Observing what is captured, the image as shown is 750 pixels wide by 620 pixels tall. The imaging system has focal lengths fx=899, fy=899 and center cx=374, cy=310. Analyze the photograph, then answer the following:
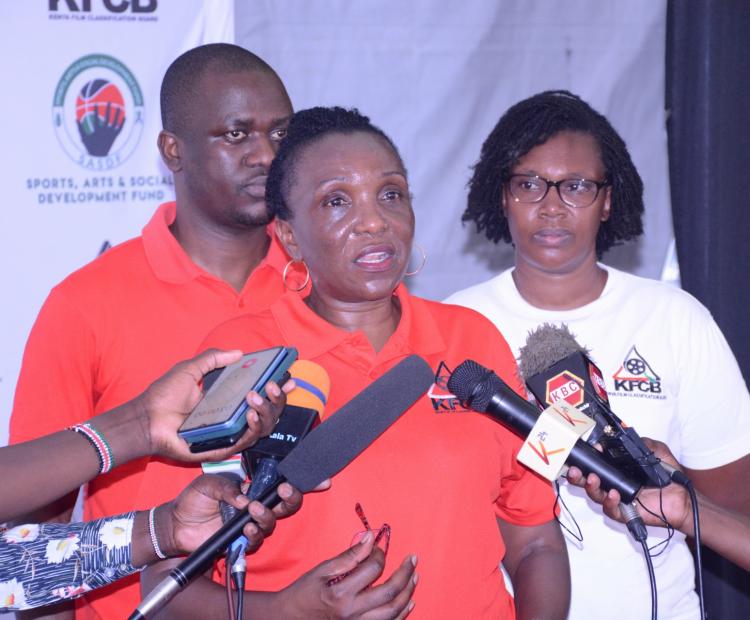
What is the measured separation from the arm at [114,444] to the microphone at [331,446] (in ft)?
0.84

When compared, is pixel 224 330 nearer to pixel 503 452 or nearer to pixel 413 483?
pixel 413 483

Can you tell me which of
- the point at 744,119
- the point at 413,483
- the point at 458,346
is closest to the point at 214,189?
the point at 458,346

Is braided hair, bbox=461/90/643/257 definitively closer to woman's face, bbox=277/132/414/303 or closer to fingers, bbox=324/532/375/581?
woman's face, bbox=277/132/414/303

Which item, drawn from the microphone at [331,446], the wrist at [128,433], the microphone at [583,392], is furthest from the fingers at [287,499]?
the microphone at [583,392]

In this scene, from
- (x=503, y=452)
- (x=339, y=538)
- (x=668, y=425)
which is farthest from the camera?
(x=668, y=425)

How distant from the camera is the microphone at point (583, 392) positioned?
1810mm

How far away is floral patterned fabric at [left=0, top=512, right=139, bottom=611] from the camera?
75.7 inches

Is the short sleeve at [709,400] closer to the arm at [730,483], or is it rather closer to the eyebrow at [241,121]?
the arm at [730,483]

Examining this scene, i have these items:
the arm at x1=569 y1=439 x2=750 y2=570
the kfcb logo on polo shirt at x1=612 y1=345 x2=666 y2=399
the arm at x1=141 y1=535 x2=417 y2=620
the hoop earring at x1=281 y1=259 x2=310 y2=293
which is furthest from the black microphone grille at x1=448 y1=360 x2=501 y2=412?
the kfcb logo on polo shirt at x1=612 y1=345 x2=666 y2=399

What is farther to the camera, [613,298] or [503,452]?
[613,298]

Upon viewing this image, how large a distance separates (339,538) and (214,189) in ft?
3.96

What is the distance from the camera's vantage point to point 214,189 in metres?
2.70

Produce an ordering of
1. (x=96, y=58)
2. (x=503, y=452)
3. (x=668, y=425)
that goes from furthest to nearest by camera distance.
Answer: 1. (x=96, y=58)
2. (x=668, y=425)
3. (x=503, y=452)

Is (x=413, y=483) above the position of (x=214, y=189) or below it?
below
